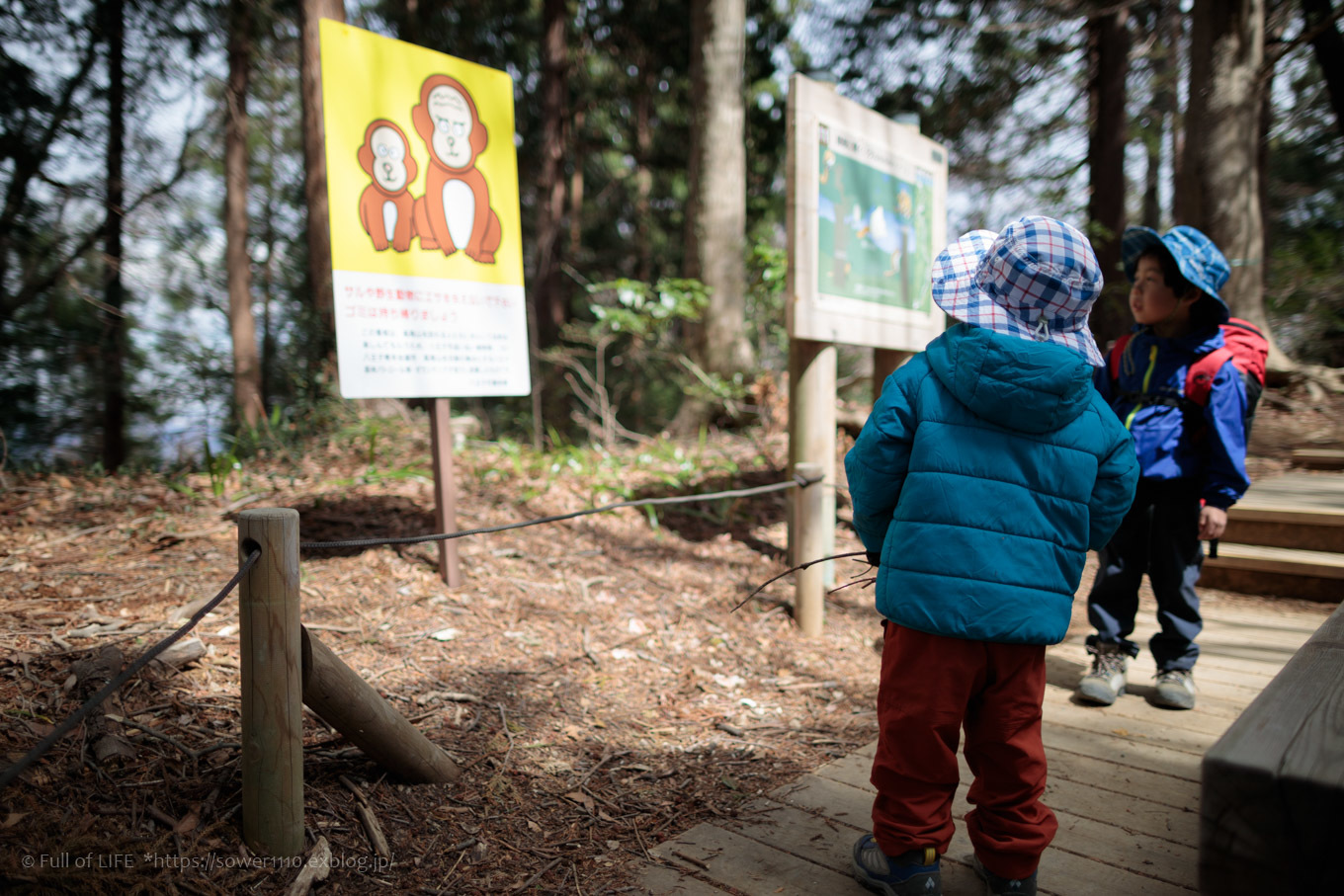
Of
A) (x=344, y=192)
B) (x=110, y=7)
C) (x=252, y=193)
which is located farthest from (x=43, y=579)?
(x=252, y=193)

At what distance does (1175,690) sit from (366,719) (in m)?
3.05

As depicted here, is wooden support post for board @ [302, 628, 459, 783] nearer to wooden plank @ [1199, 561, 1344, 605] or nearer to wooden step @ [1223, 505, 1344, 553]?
wooden plank @ [1199, 561, 1344, 605]

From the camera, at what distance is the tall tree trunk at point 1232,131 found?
269 inches

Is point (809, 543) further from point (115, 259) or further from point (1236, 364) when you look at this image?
point (115, 259)

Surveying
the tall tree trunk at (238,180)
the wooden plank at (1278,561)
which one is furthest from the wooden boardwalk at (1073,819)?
the tall tree trunk at (238,180)

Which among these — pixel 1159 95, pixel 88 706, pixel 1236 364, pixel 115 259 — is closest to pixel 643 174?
pixel 1159 95

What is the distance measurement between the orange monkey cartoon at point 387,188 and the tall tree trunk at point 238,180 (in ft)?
19.9

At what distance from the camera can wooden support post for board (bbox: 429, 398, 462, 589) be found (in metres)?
3.92

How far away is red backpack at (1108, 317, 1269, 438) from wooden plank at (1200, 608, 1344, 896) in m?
2.09

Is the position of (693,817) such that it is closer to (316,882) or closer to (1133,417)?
(316,882)

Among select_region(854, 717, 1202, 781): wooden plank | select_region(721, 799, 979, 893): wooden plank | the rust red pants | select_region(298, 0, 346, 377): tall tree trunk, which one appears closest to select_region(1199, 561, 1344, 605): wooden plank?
select_region(854, 717, 1202, 781): wooden plank

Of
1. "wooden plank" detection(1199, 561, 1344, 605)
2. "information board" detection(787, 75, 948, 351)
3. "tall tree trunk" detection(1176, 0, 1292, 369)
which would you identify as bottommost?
"wooden plank" detection(1199, 561, 1344, 605)

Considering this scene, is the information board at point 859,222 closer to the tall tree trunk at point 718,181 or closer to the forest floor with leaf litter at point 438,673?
the forest floor with leaf litter at point 438,673

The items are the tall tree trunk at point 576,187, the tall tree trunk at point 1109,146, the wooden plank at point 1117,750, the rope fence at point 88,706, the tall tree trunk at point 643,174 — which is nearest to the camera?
the rope fence at point 88,706
